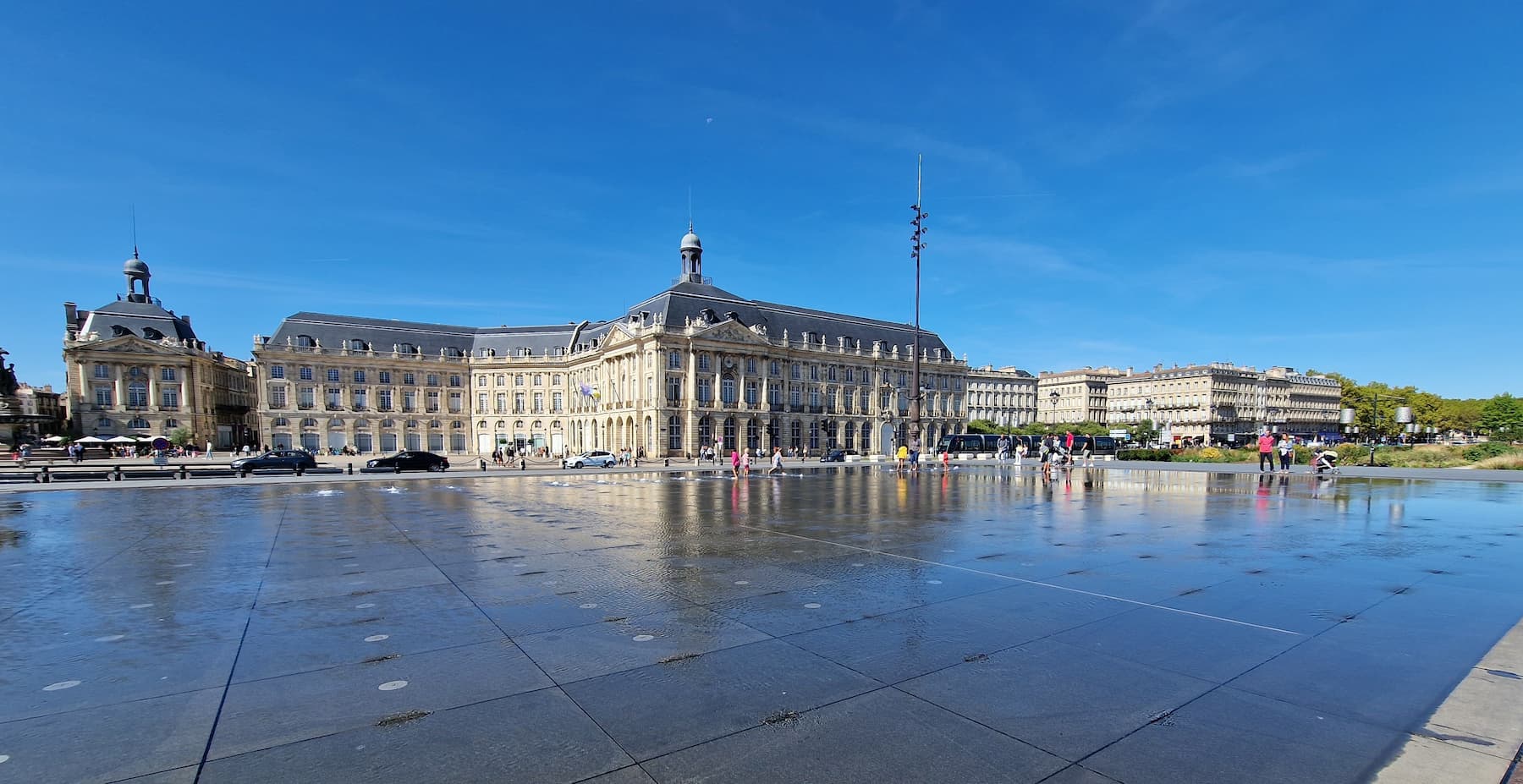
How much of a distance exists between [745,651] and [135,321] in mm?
102516

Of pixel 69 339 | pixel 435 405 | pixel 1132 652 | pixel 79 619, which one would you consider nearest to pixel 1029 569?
pixel 1132 652

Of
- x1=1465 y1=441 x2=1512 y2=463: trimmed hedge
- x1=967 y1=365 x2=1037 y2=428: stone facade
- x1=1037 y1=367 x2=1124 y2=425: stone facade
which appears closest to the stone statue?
x1=1465 y1=441 x2=1512 y2=463: trimmed hedge

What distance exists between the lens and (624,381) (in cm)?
7406

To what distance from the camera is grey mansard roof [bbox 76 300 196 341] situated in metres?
74.2

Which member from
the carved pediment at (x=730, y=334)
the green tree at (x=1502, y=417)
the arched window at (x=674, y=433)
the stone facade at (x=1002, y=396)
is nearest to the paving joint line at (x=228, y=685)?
the arched window at (x=674, y=433)

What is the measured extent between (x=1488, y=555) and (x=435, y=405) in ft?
311

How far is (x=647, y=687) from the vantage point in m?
4.79

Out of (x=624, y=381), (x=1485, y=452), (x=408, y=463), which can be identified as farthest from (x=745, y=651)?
(x=624, y=381)

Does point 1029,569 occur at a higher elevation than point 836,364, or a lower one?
lower

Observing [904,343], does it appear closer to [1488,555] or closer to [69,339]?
[1488,555]

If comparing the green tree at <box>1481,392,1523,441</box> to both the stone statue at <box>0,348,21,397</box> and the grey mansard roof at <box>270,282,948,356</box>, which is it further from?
the stone statue at <box>0,348,21,397</box>

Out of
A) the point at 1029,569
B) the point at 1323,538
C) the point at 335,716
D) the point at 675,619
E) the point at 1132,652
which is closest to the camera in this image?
the point at 335,716

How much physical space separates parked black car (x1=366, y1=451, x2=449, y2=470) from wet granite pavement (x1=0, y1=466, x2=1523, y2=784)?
2825cm

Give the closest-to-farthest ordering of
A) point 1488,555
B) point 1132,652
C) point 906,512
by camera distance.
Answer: point 1132,652
point 1488,555
point 906,512
